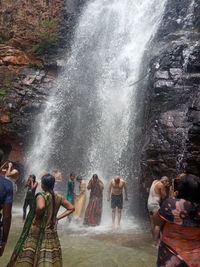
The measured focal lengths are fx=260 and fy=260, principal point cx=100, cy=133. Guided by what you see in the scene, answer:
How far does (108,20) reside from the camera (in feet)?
70.8

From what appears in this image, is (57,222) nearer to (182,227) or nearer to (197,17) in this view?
(182,227)

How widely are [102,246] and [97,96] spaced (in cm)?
1181

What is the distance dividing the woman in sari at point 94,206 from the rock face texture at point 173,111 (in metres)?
1.84

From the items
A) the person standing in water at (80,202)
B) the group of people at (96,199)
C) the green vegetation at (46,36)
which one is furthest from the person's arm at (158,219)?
the green vegetation at (46,36)

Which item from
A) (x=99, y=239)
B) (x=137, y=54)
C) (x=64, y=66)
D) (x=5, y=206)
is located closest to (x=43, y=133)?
(x=64, y=66)

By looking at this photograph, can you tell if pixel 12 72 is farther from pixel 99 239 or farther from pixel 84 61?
pixel 99 239

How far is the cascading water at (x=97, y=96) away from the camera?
14172mm

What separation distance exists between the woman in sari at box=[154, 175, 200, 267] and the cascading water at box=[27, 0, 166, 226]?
995 cm

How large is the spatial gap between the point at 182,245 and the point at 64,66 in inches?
721

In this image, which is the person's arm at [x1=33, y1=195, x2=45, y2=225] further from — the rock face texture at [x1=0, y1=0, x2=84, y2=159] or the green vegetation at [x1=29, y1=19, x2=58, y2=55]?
the green vegetation at [x1=29, y1=19, x2=58, y2=55]

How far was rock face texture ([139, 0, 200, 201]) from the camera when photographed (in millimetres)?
8547

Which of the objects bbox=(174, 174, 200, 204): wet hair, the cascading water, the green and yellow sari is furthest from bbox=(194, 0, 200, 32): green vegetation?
the green and yellow sari

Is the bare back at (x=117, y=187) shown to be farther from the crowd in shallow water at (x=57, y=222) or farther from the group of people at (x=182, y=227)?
the group of people at (x=182, y=227)

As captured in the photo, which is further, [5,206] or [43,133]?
[43,133]
